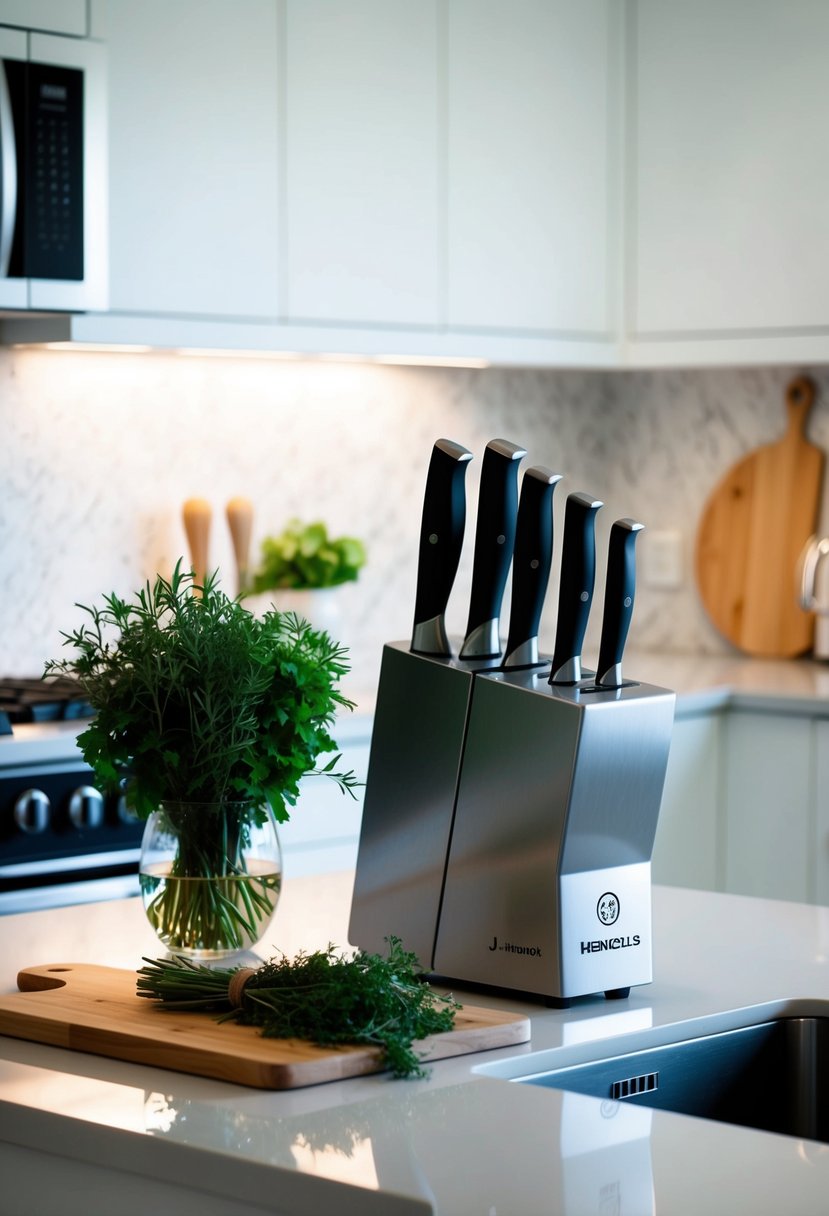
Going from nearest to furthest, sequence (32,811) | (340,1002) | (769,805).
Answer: (340,1002) < (32,811) < (769,805)

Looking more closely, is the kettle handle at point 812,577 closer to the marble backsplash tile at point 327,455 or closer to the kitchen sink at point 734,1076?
the marble backsplash tile at point 327,455

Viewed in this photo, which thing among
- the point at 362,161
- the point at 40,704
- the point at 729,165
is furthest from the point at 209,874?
the point at 729,165

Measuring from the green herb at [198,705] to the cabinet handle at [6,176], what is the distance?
1.35 metres

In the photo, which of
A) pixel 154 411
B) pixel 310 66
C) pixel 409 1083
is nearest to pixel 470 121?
pixel 310 66

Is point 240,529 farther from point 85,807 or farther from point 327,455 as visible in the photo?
point 85,807

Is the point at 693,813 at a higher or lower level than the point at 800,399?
lower

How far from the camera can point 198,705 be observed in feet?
4.29

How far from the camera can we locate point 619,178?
11.7 ft

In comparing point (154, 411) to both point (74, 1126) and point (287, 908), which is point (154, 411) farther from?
point (74, 1126)

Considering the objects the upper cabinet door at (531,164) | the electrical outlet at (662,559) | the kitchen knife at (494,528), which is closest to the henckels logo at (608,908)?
the kitchen knife at (494,528)

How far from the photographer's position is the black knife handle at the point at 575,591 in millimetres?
1339

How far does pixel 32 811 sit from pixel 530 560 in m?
1.32

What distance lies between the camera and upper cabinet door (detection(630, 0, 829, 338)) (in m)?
3.29

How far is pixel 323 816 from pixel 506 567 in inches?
59.6
